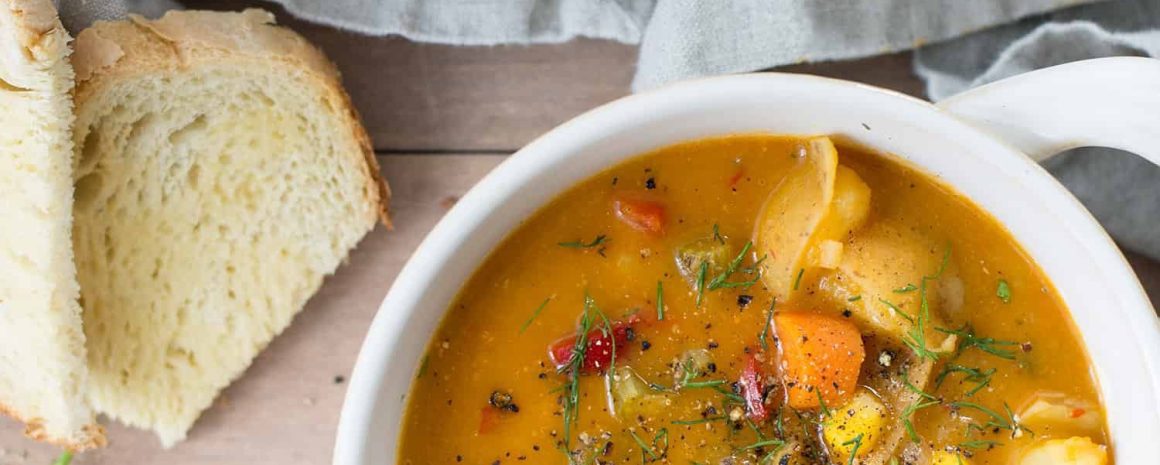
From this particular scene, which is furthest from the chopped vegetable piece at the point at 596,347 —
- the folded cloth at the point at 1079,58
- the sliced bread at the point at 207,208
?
the folded cloth at the point at 1079,58

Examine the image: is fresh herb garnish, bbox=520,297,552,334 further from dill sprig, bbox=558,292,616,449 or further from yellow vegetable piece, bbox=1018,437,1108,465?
yellow vegetable piece, bbox=1018,437,1108,465

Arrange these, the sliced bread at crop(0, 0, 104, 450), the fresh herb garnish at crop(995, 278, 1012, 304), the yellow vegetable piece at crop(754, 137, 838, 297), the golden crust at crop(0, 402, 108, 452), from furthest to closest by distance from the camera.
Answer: the golden crust at crop(0, 402, 108, 452)
the sliced bread at crop(0, 0, 104, 450)
the fresh herb garnish at crop(995, 278, 1012, 304)
the yellow vegetable piece at crop(754, 137, 838, 297)

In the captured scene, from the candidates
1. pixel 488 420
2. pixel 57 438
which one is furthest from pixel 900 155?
pixel 57 438

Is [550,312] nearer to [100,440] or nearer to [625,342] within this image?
[625,342]

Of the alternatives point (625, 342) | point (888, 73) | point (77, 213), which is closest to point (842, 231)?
point (625, 342)

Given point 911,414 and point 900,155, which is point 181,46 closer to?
point 900,155

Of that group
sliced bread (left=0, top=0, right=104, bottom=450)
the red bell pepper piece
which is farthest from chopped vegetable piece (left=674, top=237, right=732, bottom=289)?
sliced bread (left=0, top=0, right=104, bottom=450)
